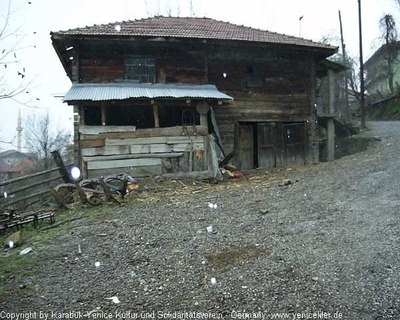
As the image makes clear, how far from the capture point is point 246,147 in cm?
1404

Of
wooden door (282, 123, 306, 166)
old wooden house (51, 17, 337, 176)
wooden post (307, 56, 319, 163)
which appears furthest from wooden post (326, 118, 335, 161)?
wooden door (282, 123, 306, 166)

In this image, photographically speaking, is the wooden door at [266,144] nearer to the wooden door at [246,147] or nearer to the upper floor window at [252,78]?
the wooden door at [246,147]

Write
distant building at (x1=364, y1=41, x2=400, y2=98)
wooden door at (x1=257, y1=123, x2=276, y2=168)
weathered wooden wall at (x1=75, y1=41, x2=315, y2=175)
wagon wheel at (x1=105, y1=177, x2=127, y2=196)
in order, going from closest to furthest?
wagon wheel at (x1=105, y1=177, x2=127, y2=196) → weathered wooden wall at (x1=75, y1=41, x2=315, y2=175) → wooden door at (x1=257, y1=123, x2=276, y2=168) → distant building at (x1=364, y1=41, x2=400, y2=98)

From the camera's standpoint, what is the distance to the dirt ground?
343 cm

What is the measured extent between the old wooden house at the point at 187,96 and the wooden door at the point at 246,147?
1.6 inches

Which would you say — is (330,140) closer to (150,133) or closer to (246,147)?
(246,147)

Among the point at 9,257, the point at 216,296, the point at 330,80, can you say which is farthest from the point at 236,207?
the point at 330,80

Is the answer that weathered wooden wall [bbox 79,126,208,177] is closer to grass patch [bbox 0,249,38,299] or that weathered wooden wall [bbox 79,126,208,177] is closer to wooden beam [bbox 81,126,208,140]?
wooden beam [bbox 81,126,208,140]

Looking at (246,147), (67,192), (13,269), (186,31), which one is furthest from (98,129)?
(13,269)

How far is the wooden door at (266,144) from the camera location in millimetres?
14078

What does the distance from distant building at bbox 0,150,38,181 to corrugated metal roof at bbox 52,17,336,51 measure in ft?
98.5

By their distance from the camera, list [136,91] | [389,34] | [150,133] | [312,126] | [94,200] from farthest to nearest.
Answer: [389,34]
[312,126]
[136,91]
[150,133]
[94,200]

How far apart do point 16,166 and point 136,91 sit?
183 ft

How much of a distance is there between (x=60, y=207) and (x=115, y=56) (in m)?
6.84
